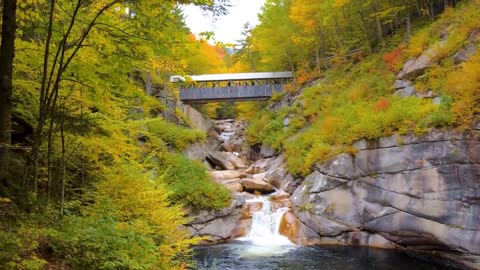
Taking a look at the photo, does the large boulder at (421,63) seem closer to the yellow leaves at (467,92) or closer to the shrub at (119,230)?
the yellow leaves at (467,92)

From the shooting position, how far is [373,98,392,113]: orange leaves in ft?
50.5

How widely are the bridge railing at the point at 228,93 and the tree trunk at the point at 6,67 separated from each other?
25082 millimetres

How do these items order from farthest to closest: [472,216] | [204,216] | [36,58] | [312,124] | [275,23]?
[275,23]
[312,124]
[204,216]
[472,216]
[36,58]

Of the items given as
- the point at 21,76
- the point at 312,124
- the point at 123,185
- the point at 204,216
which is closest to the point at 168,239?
the point at 123,185

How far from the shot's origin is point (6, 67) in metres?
4.21

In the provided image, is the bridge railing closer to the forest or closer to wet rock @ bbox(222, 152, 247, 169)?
the forest

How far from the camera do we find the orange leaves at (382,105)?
50.5 feet

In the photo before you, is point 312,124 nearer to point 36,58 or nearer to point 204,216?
point 204,216

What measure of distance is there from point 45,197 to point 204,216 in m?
10.1

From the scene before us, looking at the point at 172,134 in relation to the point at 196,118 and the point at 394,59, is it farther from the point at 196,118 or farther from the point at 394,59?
the point at 394,59

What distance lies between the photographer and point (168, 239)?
7004mm

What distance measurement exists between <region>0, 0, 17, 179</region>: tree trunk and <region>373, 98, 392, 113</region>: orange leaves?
551 inches

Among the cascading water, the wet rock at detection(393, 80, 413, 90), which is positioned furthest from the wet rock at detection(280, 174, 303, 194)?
the wet rock at detection(393, 80, 413, 90)

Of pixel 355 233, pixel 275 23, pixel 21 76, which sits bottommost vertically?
pixel 355 233
